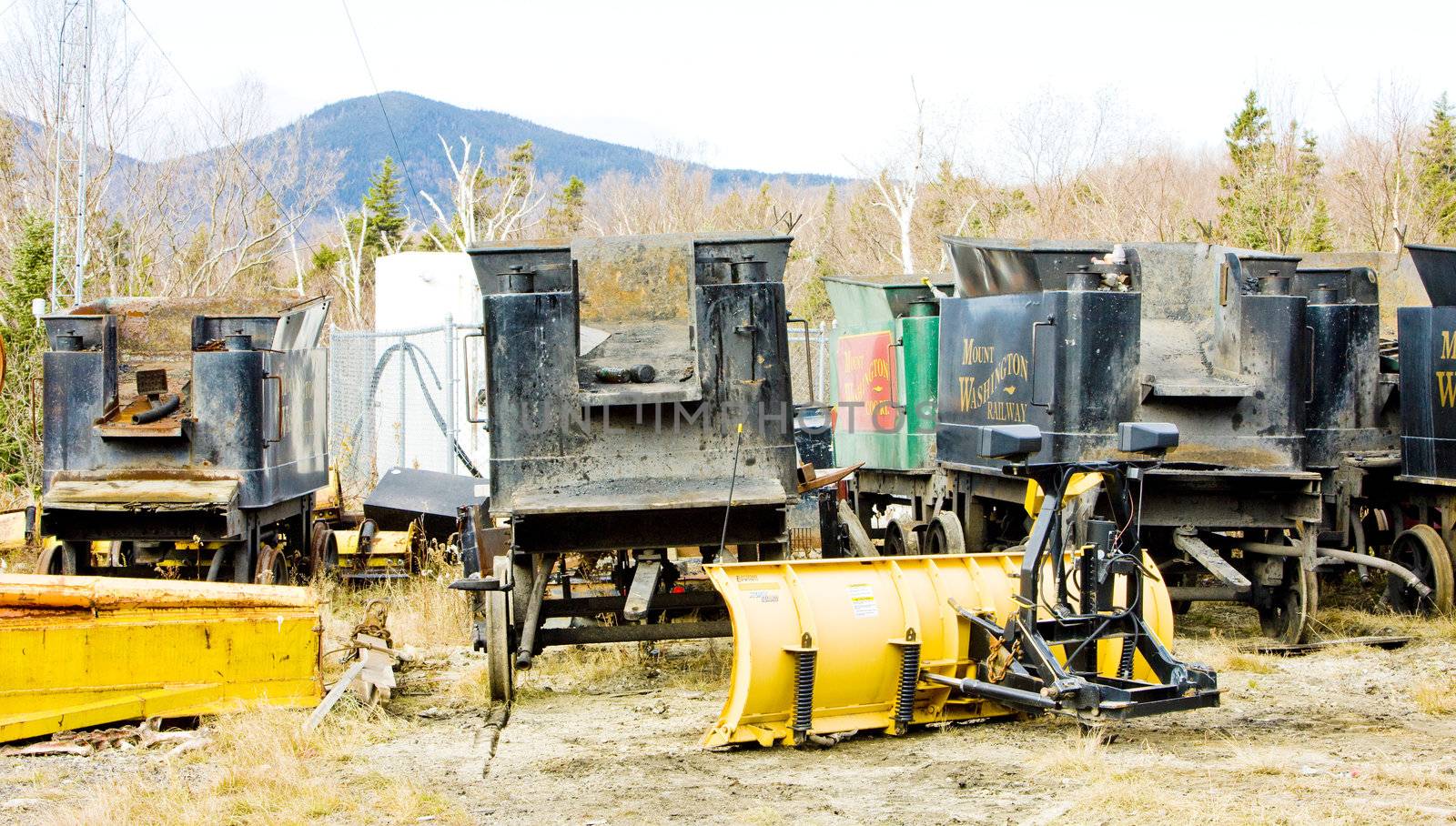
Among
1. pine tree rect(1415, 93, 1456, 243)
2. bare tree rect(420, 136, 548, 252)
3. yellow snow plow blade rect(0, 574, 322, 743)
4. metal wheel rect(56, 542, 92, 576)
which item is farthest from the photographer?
bare tree rect(420, 136, 548, 252)

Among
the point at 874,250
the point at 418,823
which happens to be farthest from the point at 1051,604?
the point at 874,250

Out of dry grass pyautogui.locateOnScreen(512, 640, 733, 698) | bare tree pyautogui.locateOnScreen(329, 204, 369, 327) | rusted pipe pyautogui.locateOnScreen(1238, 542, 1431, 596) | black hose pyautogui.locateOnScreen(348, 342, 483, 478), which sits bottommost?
dry grass pyautogui.locateOnScreen(512, 640, 733, 698)

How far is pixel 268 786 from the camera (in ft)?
22.3

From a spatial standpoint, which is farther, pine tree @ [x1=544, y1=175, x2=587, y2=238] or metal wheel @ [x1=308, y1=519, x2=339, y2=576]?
pine tree @ [x1=544, y1=175, x2=587, y2=238]

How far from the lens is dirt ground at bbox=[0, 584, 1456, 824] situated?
618 cm

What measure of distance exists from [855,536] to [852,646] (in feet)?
13.8

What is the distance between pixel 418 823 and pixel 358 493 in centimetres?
1410

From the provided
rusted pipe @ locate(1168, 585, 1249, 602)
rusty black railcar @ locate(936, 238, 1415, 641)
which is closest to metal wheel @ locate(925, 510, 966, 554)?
rusty black railcar @ locate(936, 238, 1415, 641)

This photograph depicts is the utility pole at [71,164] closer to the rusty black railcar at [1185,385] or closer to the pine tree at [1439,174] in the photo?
the rusty black railcar at [1185,385]

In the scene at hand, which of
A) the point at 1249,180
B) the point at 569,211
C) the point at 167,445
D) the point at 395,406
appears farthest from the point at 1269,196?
the point at 569,211

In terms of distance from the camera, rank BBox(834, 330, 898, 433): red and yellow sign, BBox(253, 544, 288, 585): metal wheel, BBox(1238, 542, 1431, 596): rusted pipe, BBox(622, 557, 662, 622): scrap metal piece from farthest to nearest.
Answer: BBox(834, 330, 898, 433): red and yellow sign, BBox(253, 544, 288, 585): metal wheel, BBox(1238, 542, 1431, 596): rusted pipe, BBox(622, 557, 662, 622): scrap metal piece

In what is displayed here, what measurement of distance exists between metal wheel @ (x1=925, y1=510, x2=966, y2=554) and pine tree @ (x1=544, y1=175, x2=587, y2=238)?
42946 mm

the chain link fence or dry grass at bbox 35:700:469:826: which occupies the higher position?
the chain link fence

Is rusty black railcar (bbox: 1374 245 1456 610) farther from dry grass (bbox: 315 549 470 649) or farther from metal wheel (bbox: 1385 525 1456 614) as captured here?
dry grass (bbox: 315 549 470 649)
